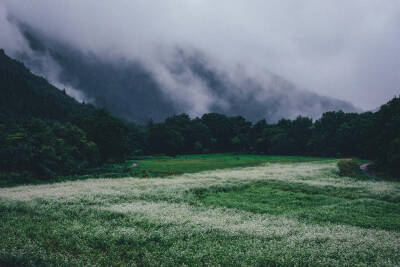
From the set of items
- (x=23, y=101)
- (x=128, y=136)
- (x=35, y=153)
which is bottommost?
(x=35, y=153)

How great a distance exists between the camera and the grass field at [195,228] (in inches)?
454

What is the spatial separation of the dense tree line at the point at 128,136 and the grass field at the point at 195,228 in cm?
1237

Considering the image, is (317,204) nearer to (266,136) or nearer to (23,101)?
(266,136)

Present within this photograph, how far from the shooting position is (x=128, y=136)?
115938 millimetres

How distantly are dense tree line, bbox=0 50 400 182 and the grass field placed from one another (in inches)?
487

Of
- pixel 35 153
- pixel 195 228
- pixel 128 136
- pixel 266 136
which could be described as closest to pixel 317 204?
pixel 195 228

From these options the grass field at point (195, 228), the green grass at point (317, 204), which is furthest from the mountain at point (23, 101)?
the green grass at point (317, 204)

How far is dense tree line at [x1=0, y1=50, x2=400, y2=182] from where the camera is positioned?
38719mm

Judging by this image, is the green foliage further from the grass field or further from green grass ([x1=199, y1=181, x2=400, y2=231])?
green grass ([x1=199, y1=181, x2=400, y2=231])

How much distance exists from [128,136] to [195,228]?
104 meters

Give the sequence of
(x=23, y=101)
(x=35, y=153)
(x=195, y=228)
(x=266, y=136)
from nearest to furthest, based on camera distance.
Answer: (x=195, y=228) < (x=35, y=153) < (x=23, y=101) < (x=266, y=136)

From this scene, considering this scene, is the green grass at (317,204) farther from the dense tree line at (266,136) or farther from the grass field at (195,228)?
the dense tree line at (266,136)

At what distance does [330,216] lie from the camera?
1886 cm

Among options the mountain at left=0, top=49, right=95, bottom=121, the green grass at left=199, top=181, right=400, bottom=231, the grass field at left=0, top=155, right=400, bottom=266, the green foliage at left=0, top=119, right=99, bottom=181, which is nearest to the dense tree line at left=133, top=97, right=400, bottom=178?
the mountain at left=0, top=49, right=95, bottom=121
